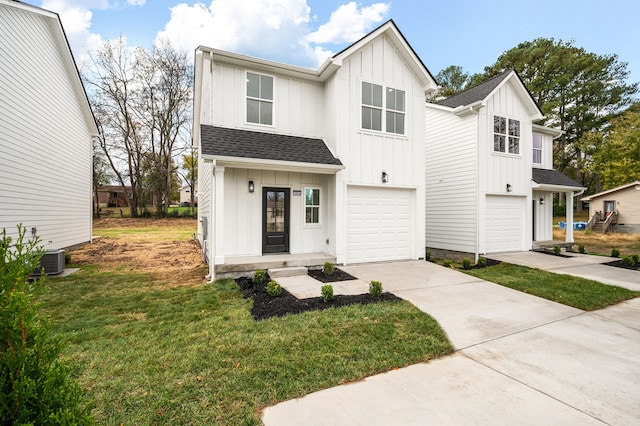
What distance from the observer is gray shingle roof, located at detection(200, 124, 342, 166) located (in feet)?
23.2

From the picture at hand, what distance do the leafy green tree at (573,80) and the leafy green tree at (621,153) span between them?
83.2 inches

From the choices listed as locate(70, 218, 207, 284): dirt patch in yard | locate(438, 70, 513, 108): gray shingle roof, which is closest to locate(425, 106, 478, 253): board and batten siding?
locate(438, 70, 513, 108): gray shingle roof

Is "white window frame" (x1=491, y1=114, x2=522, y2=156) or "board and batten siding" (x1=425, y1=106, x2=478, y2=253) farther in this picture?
"white window frame" (x1=491, y1=114, x2=522, y2=156)

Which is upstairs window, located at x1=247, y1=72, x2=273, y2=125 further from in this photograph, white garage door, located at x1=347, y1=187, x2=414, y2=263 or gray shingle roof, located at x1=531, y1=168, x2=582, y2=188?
gray shingle roof, located at x1=531, y1=168, x2=582, y2=188

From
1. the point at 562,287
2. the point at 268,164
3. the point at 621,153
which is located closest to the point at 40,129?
Answer: the point at 268,164

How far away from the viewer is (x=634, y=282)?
7293 mm

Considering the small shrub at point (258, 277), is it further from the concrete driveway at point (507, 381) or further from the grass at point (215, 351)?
the concrete driveway at point (507, 381)

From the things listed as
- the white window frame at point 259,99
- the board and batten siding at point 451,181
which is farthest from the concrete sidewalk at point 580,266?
the white window frame at point 259,99

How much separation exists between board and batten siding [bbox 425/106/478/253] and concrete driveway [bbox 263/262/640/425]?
6.15 m

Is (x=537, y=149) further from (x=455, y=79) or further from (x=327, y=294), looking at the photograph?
(x=455, y=79)

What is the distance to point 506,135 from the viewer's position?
11.5 m

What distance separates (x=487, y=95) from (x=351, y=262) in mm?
7881

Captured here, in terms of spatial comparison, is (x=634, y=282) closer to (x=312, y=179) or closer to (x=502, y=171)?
A: (x=502, y=171)

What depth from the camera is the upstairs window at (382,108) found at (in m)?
8.73
